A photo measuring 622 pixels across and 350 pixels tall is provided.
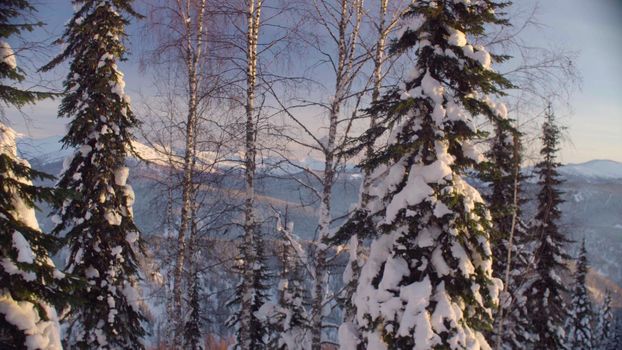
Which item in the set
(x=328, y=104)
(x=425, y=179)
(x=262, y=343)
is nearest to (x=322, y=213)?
(x=328, y=104)

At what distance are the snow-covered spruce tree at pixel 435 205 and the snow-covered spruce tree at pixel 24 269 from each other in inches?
172

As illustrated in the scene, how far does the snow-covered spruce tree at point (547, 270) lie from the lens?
17.4 meters

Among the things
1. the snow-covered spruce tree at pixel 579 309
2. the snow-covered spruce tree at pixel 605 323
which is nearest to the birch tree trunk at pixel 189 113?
the snow-covered spruce tree at pixel 579 309

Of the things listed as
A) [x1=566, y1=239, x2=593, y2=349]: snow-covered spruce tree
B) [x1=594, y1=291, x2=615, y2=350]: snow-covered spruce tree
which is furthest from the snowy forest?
[x1=594, y1=291, x2=615, y2=350]: snow-covered spruce tree

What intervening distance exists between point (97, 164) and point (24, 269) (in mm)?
6772

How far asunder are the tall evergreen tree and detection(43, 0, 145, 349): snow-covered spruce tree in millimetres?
5370

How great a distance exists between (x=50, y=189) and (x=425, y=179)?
5057 mm

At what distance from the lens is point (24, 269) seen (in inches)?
181

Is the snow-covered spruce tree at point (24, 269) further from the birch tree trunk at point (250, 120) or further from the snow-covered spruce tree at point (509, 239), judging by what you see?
the snow-covered spruce tree at point (509, 239)

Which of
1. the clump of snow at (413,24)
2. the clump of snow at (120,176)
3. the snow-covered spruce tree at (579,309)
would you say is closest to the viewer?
the clump of snow at (413,24)

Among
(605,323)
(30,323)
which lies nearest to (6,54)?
(30,323)

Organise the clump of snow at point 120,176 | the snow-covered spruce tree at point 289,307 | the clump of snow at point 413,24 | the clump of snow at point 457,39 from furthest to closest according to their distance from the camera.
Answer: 1. the snow-covered spruce tree at point 289,307
2. the clump of snow at point 120,176
3. the clump of snow at point 413,24
4. the clump of snow at point 457,39

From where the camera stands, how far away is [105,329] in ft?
35.4

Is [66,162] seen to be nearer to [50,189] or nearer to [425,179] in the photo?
[50,189]
